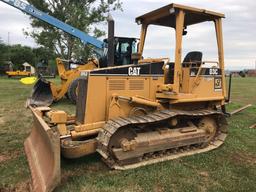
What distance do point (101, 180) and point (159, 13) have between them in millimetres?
3546

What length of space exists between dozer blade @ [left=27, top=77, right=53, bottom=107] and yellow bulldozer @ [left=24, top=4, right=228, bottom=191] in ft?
22.6

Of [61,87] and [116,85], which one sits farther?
[61,87]

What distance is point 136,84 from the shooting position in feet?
19.3

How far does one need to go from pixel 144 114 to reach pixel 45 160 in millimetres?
2061

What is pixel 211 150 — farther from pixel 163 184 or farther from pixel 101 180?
pixel 101 180

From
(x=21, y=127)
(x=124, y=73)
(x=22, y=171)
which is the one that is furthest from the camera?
(x=21, y=127)

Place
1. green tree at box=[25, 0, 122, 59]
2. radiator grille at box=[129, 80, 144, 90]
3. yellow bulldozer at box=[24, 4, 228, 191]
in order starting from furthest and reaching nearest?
1. green tree at box=[25, 0, 122, 59]
2. radiator grille at box=[129, 80, 144, 90]
3. yellow bulldozer at box=[24, 4, 228, 191]

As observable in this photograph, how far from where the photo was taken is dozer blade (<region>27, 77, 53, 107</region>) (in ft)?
42.3

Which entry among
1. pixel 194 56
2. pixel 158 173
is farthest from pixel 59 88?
pixel 158 173

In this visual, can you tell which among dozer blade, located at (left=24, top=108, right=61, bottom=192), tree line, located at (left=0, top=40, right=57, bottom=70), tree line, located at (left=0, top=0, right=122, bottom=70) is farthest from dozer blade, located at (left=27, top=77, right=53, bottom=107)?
tree line, located at (left=0, top=40, right=57, bottom=70)

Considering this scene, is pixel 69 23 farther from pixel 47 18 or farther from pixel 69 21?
pixel 47 18

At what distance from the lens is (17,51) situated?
5422 cm

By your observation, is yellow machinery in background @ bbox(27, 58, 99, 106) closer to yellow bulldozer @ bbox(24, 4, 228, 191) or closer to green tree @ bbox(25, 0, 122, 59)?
yellow bulldozer @ bbox(24, 4, 228, 191)

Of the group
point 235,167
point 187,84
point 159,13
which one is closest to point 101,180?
point 235,167
